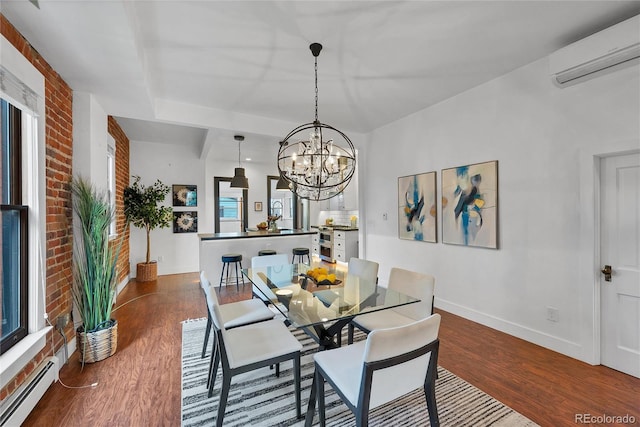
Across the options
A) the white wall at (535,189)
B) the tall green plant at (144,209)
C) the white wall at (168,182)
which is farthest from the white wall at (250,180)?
the white wall at (535,189)

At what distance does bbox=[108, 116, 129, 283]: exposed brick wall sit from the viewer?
14.8ft

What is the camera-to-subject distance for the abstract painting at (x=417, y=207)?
3.78 metres

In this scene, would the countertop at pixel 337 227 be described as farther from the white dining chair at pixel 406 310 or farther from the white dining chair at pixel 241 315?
the white dining chair at pixel 241 315

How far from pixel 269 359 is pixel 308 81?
105 inches

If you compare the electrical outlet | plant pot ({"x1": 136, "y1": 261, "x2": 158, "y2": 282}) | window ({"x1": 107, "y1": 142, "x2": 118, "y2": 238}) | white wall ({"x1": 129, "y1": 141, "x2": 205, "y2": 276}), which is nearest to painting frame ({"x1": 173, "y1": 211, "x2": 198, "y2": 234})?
white wall ({"x1": 129, "y1": 141, "x2": 205, "y2": 276})

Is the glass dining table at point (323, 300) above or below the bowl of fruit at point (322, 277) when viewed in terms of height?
below

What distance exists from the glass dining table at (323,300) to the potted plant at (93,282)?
1.33m

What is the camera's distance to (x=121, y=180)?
4.86 meters

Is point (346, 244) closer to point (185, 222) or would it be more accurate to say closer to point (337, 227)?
point (337, 227)

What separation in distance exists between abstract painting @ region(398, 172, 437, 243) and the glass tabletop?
1.59 metres

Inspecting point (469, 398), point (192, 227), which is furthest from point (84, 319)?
point (192, 227)

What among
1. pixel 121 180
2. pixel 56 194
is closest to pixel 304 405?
pixel 56 194

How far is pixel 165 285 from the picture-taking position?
4.98 m

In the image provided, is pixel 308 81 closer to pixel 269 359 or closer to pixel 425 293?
pixel 425 293
